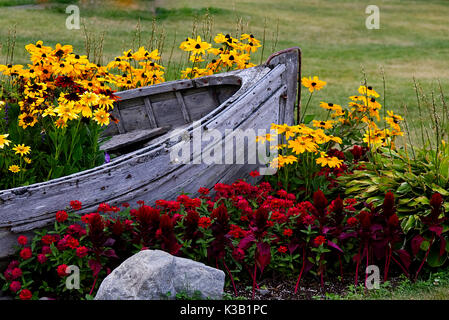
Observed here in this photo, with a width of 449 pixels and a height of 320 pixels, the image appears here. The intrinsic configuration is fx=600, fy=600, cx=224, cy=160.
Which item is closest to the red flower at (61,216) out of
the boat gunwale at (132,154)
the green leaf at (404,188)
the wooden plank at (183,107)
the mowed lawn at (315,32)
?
the boat gunwale at (132,154)

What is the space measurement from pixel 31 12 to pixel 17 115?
11434 mm

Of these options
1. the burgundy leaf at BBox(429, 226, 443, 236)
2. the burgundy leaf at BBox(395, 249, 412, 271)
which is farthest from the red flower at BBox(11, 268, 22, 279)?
the burgundy leaf at BBox(429, 226, 443, 236)

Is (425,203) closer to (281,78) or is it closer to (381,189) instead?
(381,189)

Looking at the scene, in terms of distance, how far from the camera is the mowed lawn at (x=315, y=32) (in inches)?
401

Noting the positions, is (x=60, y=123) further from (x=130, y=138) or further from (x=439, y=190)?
(x=439, y=190)

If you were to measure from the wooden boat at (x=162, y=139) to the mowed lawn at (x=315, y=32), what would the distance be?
3.21 metres

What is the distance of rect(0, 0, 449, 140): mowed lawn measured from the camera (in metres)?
10.2

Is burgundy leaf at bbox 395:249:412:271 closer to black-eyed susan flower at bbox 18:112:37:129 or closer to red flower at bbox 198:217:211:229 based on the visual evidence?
red flower at bbox 198:217:211:229

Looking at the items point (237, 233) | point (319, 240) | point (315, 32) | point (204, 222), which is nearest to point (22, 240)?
point (204, 222)

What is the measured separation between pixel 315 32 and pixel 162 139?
11.0m

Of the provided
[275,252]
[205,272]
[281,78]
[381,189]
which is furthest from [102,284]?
[281,78]

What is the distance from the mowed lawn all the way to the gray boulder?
511cm

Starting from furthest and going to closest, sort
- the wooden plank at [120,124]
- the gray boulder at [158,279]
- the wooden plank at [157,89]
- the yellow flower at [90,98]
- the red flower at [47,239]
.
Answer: the wooden plank at [120,124], the wooden plank at [157,89], the yellow flower at [90,98], the red flower at [47,239], the gray boulder at [158,279]

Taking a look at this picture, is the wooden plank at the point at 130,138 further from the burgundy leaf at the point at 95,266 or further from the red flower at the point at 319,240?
the red flower at the point at 319,240
